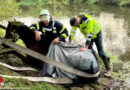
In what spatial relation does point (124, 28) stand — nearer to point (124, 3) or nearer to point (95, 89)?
point (95, 89)

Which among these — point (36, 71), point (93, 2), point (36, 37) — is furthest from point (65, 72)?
point (93, 2)

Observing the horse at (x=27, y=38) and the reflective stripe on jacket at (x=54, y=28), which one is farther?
the reflective stripe on jacket at (x=54, y=28)

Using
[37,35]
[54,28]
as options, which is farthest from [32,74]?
[54,28]

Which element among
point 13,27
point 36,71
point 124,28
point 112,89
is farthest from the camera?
point 124,28

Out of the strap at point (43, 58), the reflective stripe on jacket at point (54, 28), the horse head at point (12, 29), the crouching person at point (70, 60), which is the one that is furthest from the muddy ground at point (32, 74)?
the reflective stripe on jacket at point (54, 28)

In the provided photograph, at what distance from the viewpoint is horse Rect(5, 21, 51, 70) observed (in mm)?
4363

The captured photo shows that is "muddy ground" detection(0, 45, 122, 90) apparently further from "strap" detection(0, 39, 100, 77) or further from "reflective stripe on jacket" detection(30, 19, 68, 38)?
"reflective stripe on jacket" detection(30, 19, 68, 38)

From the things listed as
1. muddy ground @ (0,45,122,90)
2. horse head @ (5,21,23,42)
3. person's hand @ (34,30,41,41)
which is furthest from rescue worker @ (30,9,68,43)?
muddy ground @ (0,45,122,90)

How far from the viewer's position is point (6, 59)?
5.07m

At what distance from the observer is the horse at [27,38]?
4363 mm

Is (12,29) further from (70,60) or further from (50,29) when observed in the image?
(70,60)

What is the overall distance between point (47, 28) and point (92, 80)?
1782 mm

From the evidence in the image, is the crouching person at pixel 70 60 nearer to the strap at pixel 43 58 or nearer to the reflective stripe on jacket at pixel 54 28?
the strap at pixel 43 58

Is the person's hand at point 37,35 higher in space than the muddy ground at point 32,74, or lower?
higher
